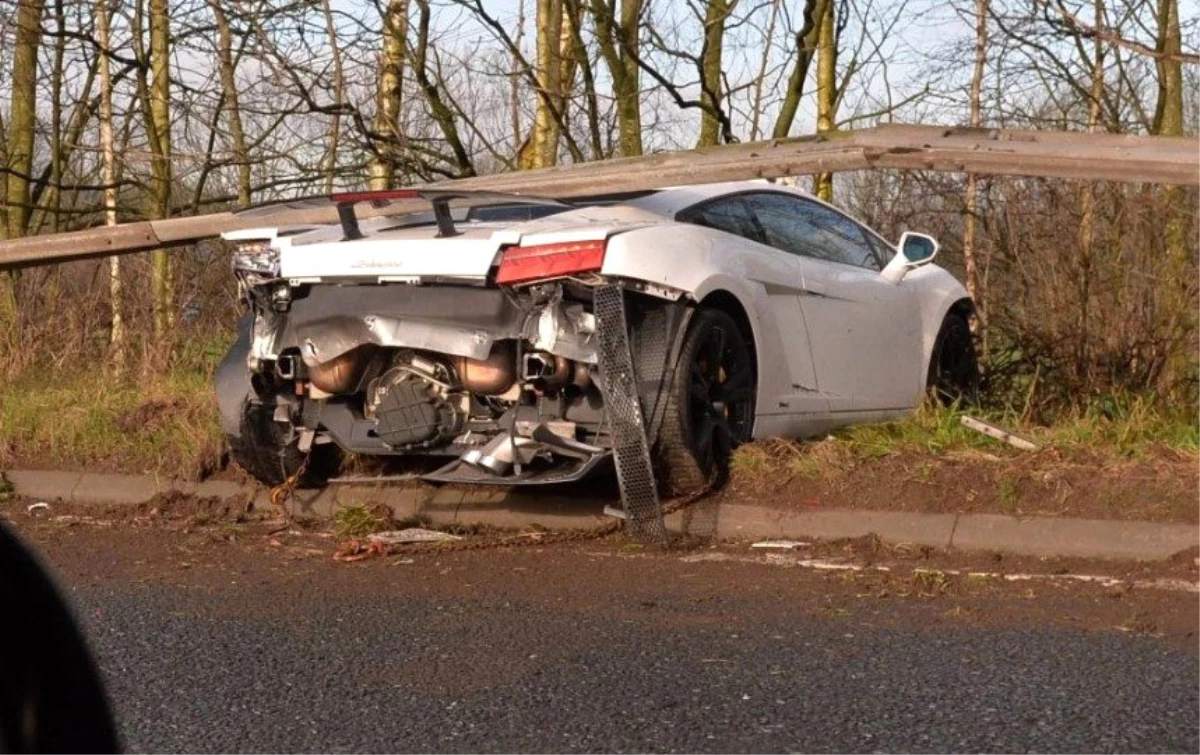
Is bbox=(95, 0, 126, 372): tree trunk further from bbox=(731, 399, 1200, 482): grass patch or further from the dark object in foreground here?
the dark object in foreground

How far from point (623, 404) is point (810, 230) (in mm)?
2468

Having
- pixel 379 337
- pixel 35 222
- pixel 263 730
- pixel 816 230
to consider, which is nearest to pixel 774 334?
pixel 816 230

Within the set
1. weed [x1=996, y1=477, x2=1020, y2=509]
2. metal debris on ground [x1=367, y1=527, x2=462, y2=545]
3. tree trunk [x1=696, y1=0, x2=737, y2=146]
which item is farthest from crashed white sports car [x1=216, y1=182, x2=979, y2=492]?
tree trunk [x1=696, y1=0, x2=737, y2=146]

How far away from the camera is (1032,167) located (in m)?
7.76

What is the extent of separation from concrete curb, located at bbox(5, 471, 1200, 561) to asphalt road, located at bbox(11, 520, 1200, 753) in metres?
0.53

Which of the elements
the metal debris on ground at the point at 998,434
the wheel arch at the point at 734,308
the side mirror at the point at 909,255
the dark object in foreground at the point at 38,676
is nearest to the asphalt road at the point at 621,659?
the wheel arch at the point at 734,308

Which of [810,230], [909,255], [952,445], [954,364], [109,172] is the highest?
[109,172]

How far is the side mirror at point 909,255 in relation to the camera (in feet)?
31.1

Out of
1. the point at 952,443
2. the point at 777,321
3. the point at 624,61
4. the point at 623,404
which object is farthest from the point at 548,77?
the point at 623,404

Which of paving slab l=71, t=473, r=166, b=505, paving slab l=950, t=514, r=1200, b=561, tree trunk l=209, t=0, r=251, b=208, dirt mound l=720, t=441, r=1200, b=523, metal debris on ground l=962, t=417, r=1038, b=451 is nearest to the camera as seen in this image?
paving slab l=950, t=514, r=1200, b=561

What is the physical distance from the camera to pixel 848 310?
29.2ft

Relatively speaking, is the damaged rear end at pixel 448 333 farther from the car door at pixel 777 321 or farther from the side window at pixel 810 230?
the side window at pixel 810 230

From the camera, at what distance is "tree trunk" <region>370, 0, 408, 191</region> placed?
13.8 m

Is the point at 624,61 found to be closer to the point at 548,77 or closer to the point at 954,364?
the point at 548,77
